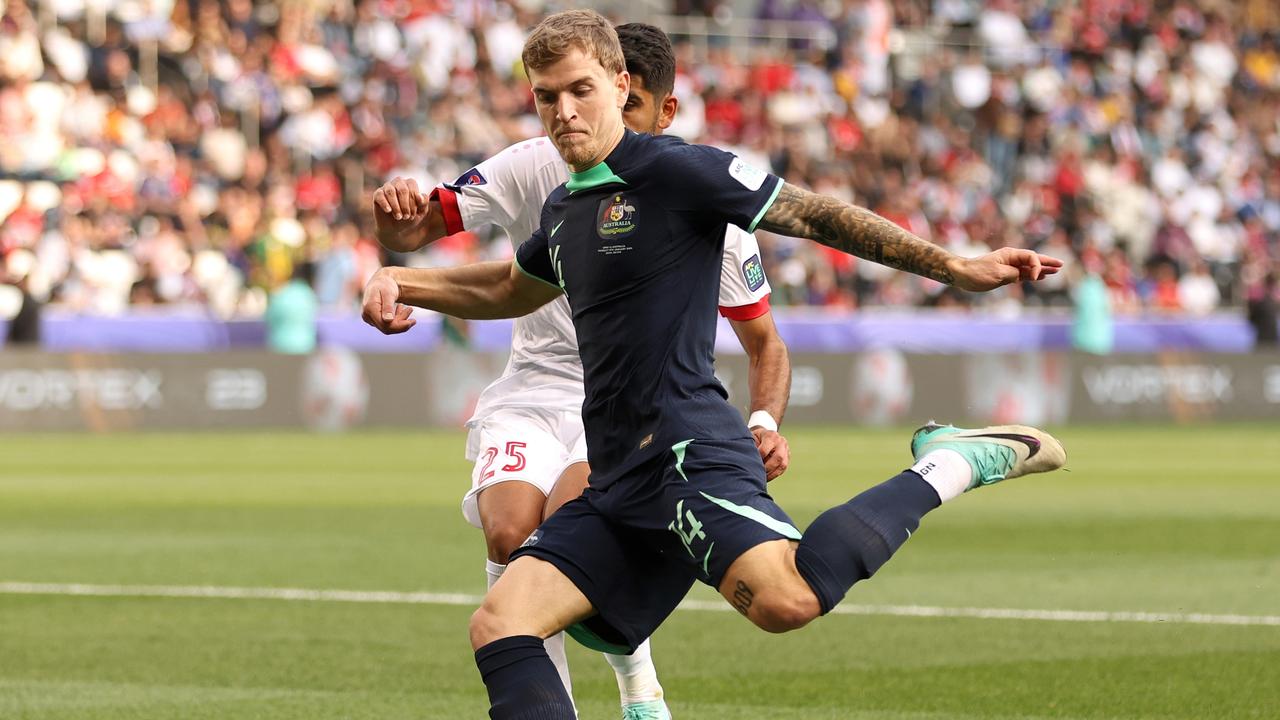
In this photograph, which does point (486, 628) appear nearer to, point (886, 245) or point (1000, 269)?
point (886, 245)

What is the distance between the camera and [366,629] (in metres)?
9.35

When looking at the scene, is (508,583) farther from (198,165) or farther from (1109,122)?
(1109,122)

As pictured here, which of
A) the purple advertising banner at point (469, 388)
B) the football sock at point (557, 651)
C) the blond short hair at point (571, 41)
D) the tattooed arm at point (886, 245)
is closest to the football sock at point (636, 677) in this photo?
the football sock at point (557, 651)

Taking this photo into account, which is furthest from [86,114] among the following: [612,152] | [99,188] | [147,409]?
[612,152]

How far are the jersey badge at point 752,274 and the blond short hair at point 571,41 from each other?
132 cm

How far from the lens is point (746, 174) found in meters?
5.27

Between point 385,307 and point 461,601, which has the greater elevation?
point 385,307

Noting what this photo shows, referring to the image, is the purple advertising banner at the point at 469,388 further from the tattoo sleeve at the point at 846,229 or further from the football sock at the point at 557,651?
the tattoo sleeve at the point at 846,229

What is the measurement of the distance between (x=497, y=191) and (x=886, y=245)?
6.64 feet

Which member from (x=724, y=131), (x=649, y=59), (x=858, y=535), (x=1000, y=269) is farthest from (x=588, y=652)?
(x=724, y=131)

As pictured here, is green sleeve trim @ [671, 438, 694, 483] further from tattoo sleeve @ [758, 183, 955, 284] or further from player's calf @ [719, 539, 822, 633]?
tattoo sleeve @ [758, 183, 955, 284]

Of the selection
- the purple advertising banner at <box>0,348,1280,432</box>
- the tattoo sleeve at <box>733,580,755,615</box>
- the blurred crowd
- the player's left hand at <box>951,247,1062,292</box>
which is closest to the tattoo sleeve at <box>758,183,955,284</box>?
the player's left hand at <box>951,247,1062,292</box>

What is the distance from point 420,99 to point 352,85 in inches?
41.0

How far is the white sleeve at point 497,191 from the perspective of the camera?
6.49 m
